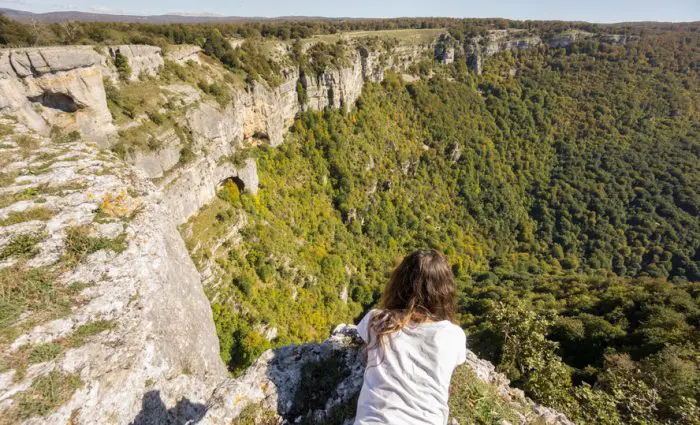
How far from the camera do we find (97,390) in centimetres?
594

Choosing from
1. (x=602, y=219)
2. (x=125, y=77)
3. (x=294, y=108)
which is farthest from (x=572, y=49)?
(x=125, y=77)

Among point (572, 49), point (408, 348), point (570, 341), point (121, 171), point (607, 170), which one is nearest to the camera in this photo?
point (408, 348)

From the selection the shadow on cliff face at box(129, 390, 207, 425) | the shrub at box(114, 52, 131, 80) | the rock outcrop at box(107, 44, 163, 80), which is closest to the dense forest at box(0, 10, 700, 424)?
the rock outcrop at box(107, 44, 163, 80)

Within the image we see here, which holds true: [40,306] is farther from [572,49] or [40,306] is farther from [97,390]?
[572,49]

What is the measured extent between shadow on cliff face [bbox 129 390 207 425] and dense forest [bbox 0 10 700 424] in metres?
9.25

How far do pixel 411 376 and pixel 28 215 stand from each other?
10.3 m

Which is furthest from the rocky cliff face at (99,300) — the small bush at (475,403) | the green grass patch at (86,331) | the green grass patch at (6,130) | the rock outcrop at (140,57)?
the rock outcrop at (140,57)

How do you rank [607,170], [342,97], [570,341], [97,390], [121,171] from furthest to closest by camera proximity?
[607,170] → [342,97] → [570,341] → [121,171] → [97,390]

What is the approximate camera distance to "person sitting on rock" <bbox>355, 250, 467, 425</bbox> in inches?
135

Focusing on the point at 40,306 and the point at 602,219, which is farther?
the point at 602,219

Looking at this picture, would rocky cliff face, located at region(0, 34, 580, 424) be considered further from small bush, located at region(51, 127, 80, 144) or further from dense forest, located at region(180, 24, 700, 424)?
dense forest, located at region(180, 24, 700, 424)

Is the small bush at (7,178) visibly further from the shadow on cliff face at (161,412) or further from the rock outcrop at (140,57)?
the rock outcrop at (140,57)

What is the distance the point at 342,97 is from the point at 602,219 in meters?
52.3

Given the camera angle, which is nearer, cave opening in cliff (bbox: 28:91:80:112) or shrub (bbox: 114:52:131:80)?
cave opening in cliff (bbox: 28:91:80:112)
